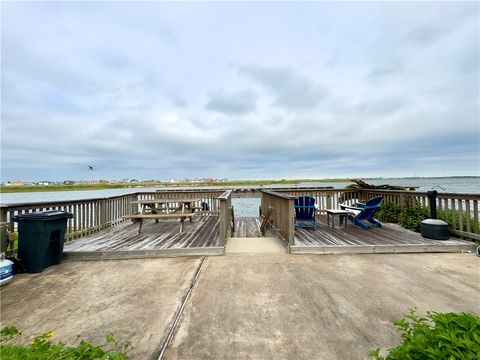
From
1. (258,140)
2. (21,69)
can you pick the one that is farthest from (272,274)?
(258,140)

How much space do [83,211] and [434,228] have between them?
7.59m

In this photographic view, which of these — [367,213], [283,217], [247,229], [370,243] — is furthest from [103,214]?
[367,213]

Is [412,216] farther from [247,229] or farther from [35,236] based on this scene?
[35,236]

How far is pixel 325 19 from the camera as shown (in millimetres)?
7840

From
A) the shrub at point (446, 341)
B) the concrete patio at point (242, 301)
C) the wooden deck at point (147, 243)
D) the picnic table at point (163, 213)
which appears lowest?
the concrete patio at point (242, 301)

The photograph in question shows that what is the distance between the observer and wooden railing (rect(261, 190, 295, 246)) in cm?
403

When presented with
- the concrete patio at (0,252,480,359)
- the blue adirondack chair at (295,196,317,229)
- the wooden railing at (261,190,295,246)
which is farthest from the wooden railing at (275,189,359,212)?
the concrete patio at (0,252,480,359)

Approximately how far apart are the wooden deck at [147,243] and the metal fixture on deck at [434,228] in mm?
4227

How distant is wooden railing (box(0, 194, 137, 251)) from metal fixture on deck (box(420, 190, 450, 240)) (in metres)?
7.39

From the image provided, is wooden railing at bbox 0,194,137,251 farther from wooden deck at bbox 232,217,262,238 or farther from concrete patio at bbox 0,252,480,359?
wooden deck at bbox 232,217,262,238

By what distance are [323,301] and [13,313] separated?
3.26 meters

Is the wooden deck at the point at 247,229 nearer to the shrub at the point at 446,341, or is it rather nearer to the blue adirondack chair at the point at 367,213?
the blue adirondack chair at the point at 367,213

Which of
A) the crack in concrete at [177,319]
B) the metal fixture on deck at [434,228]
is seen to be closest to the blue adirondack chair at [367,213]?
the metal fixture on deck at [434,228]

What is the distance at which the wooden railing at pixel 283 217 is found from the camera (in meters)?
4.03
